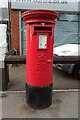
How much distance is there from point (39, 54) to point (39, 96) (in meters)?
0.96

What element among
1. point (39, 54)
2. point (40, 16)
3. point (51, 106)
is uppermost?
point (40, 16)

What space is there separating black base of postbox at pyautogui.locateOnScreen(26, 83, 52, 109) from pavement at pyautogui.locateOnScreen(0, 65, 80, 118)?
114 millimetres

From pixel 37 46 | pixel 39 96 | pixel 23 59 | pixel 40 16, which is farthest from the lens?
pixel 23 59

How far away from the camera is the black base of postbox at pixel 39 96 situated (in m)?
4.27

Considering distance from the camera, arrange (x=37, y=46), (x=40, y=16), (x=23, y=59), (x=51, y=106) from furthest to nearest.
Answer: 1. (x=23, y=59)
2. (x=51, y=106)
3. (x=37, y=46)
4. (x=40, y=16)

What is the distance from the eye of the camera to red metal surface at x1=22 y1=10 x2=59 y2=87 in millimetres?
3873

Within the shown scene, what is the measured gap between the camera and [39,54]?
4.11 m

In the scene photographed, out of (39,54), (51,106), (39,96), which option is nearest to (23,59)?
(39,54)

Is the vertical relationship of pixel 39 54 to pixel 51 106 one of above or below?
above

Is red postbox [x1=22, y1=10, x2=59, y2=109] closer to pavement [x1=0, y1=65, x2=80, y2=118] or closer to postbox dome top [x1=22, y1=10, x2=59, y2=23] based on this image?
postbox dome top [x1=22, y1=10, x2=59, y2=23]

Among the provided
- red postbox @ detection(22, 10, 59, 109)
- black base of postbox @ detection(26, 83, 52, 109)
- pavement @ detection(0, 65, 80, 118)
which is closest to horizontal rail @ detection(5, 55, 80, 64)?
pavement @ detection(0, 65, 80, 118)

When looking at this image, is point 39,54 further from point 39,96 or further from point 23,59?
point 23,59

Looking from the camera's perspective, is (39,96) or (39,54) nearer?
(39,54)

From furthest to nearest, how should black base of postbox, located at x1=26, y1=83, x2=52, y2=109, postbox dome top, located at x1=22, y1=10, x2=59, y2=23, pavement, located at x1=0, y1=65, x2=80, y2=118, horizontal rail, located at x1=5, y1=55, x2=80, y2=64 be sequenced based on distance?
horizontal rail, located at x1=5, y1=55, x2=80, y2=64
black base of postbox, located at x1=26, y1=83, x2=52, y2=109
pavement, located at x1=0, y1=65, x2=80, y2=118
postbox dome top, located at x1=22, y1=10, x2=59, y2=23
